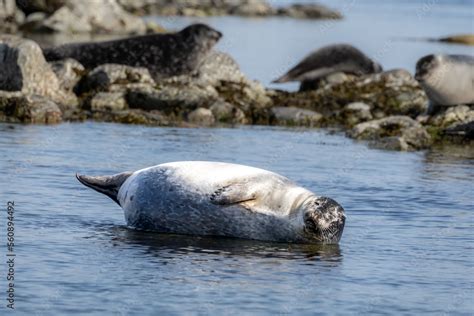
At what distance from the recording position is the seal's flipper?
1375 centimetres

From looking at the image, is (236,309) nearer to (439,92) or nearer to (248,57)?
(439,92)

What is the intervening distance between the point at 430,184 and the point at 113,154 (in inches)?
191

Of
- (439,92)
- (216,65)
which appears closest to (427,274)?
(439,92)

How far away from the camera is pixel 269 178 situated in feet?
42.4

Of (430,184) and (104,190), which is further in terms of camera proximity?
(430,184)

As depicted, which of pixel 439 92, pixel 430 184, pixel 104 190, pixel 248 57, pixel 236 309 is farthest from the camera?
pixel 248 57

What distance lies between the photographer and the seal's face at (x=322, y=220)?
1239 cm

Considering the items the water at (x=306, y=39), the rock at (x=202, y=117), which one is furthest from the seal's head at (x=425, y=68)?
the water at (x=306, y=39)

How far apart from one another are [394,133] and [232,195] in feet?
36.6

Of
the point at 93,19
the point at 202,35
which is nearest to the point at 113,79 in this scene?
the point at 202,35

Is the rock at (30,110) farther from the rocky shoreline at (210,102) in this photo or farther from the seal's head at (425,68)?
the seal's head at (425,68)

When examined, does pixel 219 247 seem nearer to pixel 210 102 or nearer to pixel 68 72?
pixel 210 102

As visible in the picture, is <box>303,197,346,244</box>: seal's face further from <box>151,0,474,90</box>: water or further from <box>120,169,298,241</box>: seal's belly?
<box>151,0,474,90</box>: water

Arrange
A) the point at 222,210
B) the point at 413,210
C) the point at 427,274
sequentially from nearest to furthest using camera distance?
the point at 427,274 < the point at 222,210 < the point at 413,210
